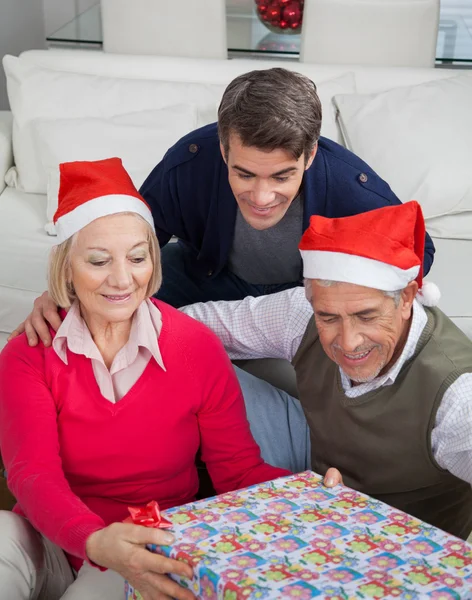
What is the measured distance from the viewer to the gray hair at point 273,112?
1.85 m

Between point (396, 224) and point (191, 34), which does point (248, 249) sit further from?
point (191, 34)

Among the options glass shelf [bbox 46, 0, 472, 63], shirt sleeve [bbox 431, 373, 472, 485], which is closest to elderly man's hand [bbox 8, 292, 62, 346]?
shirt sleeve [bbox 431, 373, 472, 485]

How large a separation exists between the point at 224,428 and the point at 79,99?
5.87 feet

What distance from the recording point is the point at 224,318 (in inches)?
81.0

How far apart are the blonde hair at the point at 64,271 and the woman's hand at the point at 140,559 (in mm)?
485

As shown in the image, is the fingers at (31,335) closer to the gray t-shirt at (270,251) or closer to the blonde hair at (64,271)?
the blonde hair at (64,271)

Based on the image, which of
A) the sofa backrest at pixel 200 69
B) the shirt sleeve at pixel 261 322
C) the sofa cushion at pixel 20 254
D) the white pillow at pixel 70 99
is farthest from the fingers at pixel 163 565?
the sofa backrest at pixel 200 69

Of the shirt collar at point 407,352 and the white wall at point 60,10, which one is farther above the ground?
the white wall at point 60,10

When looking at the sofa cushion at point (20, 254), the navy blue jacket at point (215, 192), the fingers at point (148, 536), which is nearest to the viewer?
the fingers at point (148, 536)

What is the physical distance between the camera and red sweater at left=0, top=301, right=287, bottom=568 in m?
1.65

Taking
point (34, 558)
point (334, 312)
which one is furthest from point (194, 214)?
point (34, 558)

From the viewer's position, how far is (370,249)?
1.59 meters

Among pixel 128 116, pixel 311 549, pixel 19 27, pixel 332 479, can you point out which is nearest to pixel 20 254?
pixel 128 116

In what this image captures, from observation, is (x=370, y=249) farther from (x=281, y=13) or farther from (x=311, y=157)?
(x=281, y=13)
